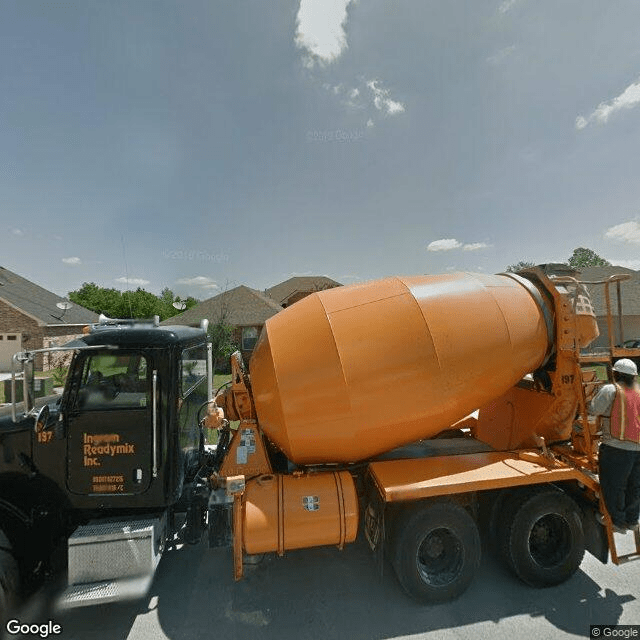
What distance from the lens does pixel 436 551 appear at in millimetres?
3723

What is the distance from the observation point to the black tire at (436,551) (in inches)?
138

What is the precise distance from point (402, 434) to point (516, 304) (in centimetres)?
197

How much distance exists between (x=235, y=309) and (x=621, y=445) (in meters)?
24.2

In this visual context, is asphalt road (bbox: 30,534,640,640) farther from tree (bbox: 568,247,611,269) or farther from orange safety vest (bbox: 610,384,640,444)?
tree (bbox: 568,247,611,269)

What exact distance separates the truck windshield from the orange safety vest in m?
4.82

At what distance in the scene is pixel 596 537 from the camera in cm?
380

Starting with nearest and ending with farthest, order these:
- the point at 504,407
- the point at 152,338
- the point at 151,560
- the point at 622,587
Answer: the point at 151,560 → the point at 152,338 → the point at 622,587 → the point at 504,407

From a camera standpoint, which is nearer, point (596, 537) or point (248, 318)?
point (596, 537)

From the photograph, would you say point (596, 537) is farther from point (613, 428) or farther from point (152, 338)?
point (152, 338)

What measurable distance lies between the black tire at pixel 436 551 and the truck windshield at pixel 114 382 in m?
2.98

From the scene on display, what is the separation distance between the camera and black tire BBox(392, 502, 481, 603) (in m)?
3.51

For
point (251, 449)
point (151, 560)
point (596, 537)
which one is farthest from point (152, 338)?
point (596, 537)

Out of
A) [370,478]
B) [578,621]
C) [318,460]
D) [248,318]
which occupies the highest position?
[248,318]

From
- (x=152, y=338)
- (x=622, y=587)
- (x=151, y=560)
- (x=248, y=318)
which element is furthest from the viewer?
(x=248, y=318)
